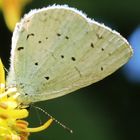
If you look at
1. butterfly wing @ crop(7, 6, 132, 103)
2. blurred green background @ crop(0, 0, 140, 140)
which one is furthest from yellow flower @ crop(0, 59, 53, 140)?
blurred green background @ crop(0, 0, 140, 140)

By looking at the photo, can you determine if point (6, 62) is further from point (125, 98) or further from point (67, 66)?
point (67, 66)

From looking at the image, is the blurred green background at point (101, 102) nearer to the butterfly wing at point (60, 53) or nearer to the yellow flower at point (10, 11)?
the yellow flower at point (10, 11)

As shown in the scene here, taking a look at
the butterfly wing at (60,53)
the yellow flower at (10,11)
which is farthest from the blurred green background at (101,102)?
the butterfly wing at (60,53)

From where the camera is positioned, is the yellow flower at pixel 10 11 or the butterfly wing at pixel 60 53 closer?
the butterfly wing at pixel 60 53

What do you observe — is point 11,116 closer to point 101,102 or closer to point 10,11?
point 10,11

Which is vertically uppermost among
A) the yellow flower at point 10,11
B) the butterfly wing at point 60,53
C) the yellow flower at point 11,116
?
the yellow flower at point 10,11

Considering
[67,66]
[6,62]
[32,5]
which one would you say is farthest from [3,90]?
[32,5]

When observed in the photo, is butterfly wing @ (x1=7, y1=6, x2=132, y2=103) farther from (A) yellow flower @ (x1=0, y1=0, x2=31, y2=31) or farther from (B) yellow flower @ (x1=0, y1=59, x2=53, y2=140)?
(A) yellow flower @ (x1=0, y1=0, x2=31, y2=31)
